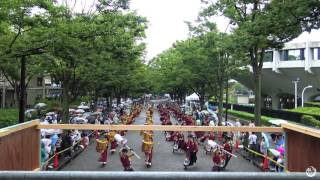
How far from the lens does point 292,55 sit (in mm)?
57969

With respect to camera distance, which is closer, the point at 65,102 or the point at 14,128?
the point at 14,128

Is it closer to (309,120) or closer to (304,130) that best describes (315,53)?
(309,120)

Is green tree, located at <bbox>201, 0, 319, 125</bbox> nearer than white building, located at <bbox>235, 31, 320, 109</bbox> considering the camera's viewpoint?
Yes

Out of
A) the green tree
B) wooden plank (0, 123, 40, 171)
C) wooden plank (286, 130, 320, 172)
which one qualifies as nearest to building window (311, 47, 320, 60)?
the green tree

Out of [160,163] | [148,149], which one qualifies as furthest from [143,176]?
[160,163]

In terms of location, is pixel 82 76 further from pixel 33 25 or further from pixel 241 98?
pixel 241 98

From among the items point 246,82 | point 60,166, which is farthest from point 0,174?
point 246,82

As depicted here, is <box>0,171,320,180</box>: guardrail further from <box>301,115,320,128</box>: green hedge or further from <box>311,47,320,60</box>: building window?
<box>311,47,320,60</box>: building window

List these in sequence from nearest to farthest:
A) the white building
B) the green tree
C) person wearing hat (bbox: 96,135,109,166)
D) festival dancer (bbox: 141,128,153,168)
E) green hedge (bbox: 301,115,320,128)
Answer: the green tree → festival dancer (bbox: 141,128,153,168) → person wearing hat (bbox: 96,135,109,166) → green hedge (bbox: 301,115,320,128) → the white building

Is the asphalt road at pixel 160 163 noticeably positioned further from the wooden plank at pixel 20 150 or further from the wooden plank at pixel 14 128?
the wooden plank at pixel 14 128

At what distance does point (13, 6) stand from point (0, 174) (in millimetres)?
11719

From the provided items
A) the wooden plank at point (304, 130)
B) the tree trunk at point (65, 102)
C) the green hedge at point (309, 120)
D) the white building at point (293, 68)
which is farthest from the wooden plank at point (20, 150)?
the white building at point (293, 68)

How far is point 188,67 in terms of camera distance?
136 ft

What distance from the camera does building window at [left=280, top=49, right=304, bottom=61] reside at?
56406 millimetres
